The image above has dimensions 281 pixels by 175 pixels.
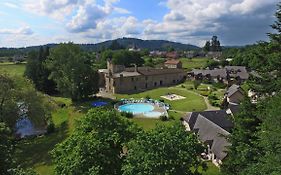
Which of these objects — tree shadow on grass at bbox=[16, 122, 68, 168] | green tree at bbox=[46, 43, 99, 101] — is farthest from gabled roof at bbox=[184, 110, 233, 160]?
green tree at bbox=[46, 43, 99, 101]

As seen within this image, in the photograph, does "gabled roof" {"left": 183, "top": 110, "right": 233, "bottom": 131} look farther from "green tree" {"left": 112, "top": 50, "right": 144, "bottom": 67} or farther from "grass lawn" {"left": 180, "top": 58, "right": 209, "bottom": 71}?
"grass lawn" {"left": 180, "top": 58, "right": 209, "bottom": 71}

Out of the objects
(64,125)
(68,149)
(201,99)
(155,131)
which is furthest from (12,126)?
(201,99)

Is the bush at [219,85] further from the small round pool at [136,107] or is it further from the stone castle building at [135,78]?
the small round pool at [136,107]

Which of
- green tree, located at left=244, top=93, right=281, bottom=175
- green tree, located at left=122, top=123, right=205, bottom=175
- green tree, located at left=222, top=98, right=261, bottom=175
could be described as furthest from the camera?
green tree, located at left=222, top=98, right=261, bottom=175

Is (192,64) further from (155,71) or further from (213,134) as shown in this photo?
(213,134)

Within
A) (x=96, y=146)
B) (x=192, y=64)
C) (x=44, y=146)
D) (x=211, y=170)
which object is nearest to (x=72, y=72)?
(x=44, y=146)
